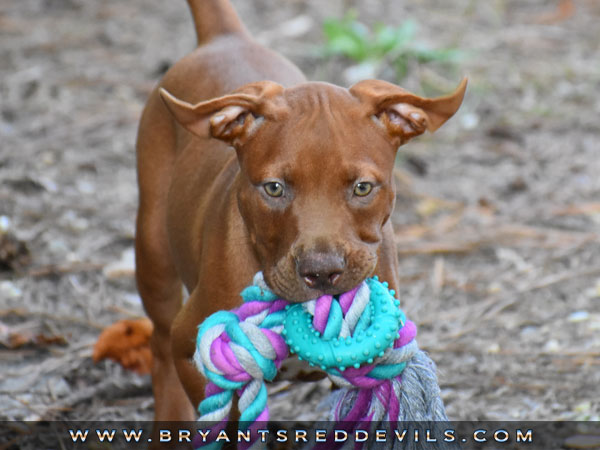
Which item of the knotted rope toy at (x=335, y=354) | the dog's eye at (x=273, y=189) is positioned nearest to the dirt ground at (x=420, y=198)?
the knotted rope toy at (x=335, y=354)

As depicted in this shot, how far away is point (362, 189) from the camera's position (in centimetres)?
330

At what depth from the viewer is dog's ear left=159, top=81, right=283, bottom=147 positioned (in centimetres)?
336

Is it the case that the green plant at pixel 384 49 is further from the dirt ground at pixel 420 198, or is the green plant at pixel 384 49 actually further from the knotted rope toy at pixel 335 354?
the knotted rope toy at pixel 335 354

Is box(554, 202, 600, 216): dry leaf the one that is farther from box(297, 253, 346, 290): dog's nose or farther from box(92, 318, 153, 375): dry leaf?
box(297, 253, 346, 290): dog's nose

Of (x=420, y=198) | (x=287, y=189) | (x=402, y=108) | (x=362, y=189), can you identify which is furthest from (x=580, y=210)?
(x=287, y=189)

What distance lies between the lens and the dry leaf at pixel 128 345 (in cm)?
493

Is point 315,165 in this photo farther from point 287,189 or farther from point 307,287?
point 307,287

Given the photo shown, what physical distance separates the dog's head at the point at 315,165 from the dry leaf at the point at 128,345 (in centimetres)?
166

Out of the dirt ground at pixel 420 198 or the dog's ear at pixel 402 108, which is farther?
the dirt ground at pixel 420 198

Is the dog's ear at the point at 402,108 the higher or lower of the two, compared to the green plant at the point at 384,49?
higher

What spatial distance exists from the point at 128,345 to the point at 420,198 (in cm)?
283

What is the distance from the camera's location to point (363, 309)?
3.16 m

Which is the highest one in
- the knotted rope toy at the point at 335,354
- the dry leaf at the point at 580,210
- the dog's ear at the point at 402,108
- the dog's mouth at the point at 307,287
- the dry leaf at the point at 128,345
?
the dog's ear at the point at 402,108

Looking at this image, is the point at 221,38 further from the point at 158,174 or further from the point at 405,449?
the point at 405,449
